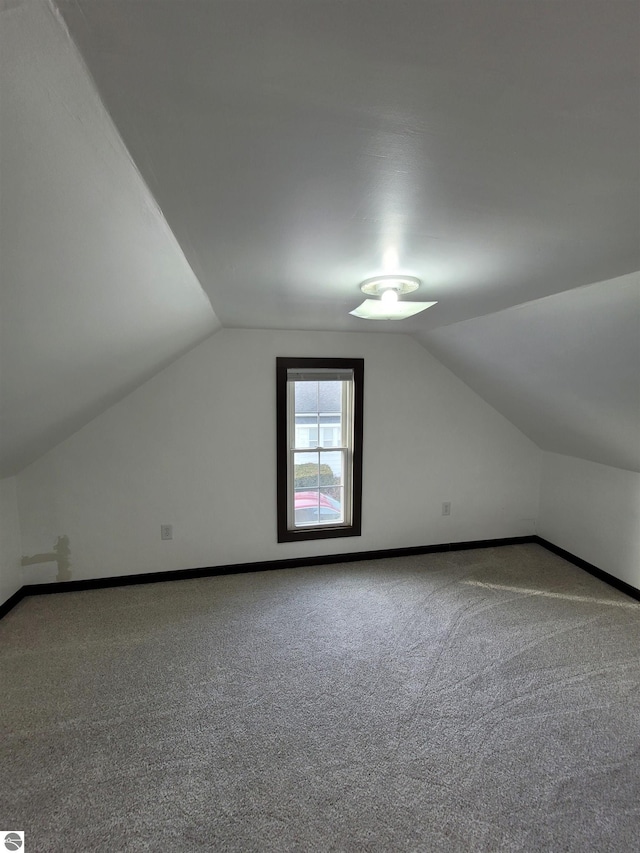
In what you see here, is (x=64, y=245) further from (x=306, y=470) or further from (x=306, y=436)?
(x=306, y=470)

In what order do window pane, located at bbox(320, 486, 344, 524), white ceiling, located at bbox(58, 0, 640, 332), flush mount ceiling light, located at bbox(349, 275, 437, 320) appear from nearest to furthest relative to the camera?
white ceiling, located at bbox(58, 0, 640, 332)
flush mount ceiling light, located at bbox(349, 275, 437, 320)
window pane, located at bbox(320, 486, 344, 524)

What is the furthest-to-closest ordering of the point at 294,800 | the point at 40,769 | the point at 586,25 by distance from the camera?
the point at 40,769 < the point at 294,800 < the point at 586,25

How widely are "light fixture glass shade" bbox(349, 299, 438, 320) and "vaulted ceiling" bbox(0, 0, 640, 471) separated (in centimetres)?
16

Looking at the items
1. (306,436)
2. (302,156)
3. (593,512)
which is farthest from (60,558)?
(593,512)

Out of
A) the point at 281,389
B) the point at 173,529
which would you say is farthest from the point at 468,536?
the point at 173,529

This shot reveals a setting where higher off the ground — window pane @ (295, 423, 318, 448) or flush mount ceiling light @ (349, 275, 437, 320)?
flush mount ceiling light @ (349, 275, 437, 320)

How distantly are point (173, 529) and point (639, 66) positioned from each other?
3.46 m

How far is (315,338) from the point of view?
11.3 ft

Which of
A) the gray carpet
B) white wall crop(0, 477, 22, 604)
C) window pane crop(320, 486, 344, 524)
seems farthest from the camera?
window pane crop(320, 486, 344, 524)

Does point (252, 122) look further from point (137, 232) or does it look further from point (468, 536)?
point (468, 536)

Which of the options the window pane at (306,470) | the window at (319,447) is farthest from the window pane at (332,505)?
the window pane at (306,470)

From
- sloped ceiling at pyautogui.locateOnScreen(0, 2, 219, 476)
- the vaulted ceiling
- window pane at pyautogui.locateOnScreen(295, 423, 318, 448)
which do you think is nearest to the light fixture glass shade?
the vaulted ceiling

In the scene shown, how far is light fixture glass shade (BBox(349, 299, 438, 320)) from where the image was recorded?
2012 millimetres

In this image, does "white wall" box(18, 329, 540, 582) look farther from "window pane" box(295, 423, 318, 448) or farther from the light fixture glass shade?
the light fixture glass shade
